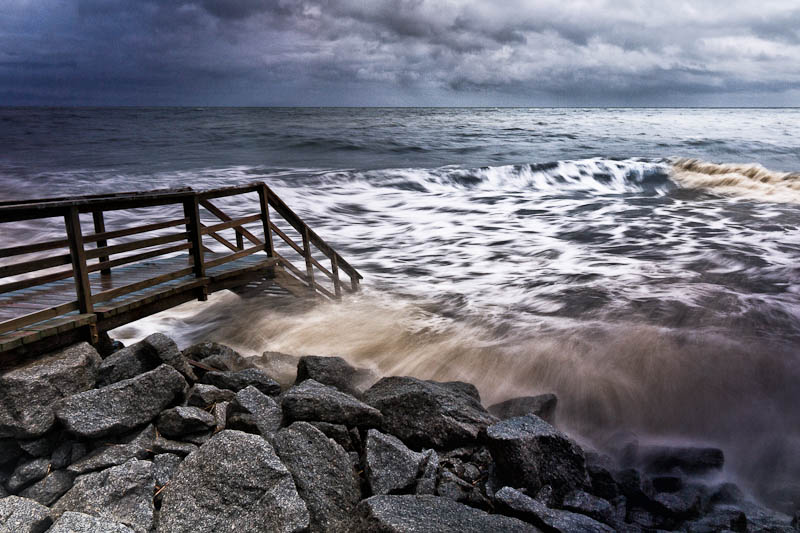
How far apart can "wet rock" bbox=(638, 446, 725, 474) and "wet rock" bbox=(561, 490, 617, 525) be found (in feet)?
4.61

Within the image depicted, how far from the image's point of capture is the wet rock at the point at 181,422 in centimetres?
421

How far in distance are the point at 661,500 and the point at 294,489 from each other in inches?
114

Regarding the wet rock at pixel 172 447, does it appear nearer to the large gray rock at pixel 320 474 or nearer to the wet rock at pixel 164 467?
the wet rock at pixel 164 467

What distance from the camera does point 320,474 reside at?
3.84 meters

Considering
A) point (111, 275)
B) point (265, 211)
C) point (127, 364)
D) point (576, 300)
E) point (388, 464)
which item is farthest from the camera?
point (576, 300)

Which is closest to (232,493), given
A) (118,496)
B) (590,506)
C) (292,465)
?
(292,465)

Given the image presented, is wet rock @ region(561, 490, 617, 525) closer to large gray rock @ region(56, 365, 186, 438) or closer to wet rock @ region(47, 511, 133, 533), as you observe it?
wet rock @ region(47, 511, 133, 533)

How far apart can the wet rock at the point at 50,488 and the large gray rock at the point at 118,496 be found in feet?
0.72

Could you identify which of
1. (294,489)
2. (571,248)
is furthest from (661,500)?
(571,248)

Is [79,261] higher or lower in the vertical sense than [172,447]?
higher

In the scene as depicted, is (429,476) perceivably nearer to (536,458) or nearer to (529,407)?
(536,458)

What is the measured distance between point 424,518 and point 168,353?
9.64 ft

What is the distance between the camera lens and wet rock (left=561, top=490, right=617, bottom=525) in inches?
154

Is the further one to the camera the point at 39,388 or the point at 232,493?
the point at 39,388
